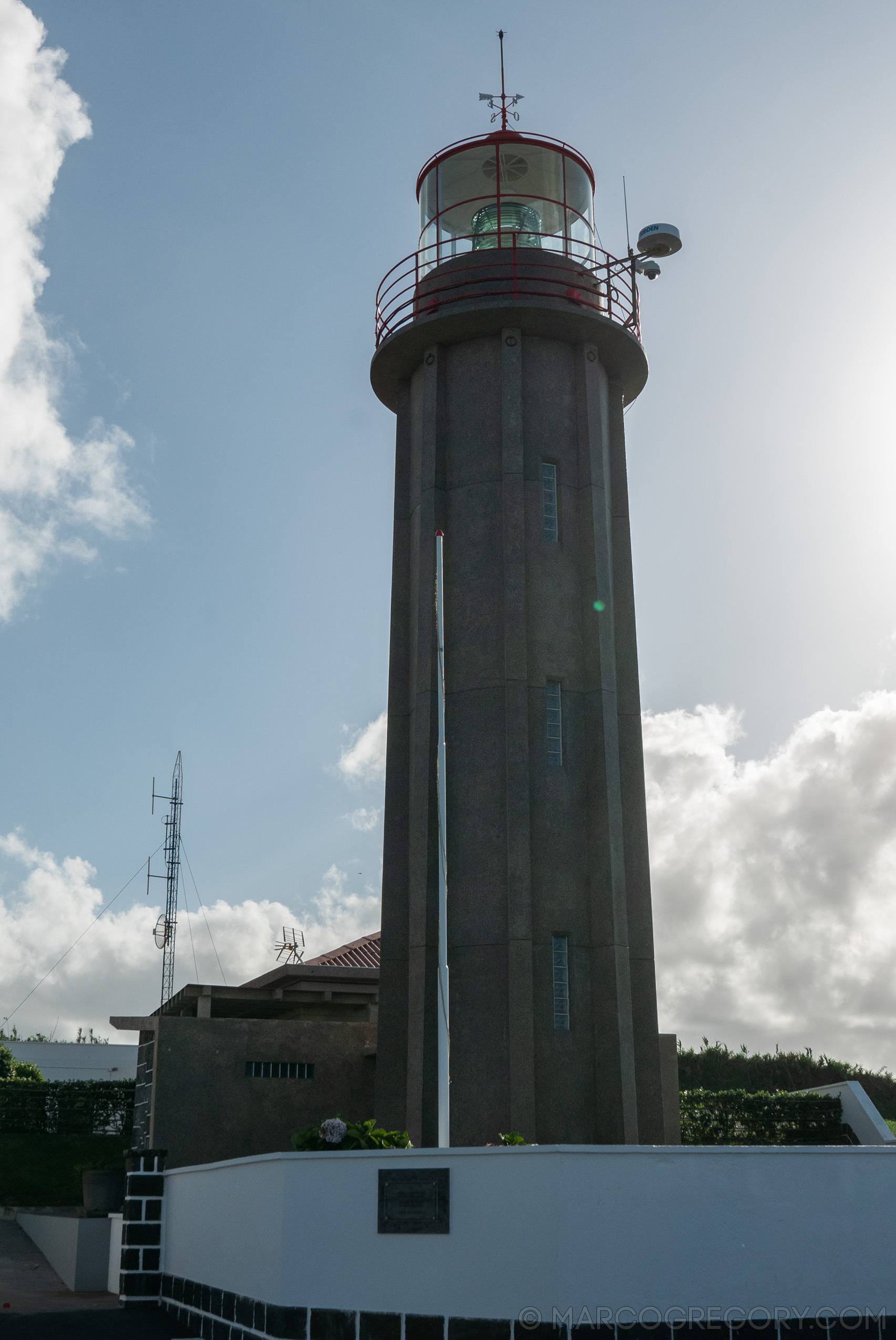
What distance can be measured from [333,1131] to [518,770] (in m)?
7.44

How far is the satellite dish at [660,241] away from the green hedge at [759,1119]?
1638cm

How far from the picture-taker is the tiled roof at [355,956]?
28359 mm

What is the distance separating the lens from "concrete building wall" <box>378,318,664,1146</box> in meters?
18.1

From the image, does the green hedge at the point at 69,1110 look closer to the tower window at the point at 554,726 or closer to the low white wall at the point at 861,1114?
the low white wall at the point at 861,1114

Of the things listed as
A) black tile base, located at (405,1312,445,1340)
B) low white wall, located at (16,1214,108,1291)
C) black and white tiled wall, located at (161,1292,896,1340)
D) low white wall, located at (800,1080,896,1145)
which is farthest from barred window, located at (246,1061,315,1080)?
low white wall, located at (800,1080,896,1145)

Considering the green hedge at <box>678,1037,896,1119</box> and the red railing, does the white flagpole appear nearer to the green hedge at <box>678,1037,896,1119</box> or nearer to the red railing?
the red railing

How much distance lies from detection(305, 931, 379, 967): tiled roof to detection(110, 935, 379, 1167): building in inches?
221

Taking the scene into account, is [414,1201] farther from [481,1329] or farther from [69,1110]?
[69,1110]

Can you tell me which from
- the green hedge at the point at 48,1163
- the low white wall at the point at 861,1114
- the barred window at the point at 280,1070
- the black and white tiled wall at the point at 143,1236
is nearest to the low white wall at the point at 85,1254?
the black and white tiled wall at the point at 143,1236

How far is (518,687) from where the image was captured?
1945cm

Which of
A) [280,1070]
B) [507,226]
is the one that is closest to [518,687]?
[280,1070]

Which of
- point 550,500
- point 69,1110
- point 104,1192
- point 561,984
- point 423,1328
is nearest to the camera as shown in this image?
point 423,1328

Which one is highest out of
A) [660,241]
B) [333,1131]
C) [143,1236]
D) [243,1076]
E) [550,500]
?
[660,241]

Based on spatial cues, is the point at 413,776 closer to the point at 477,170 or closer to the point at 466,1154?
the point at 466,1154
